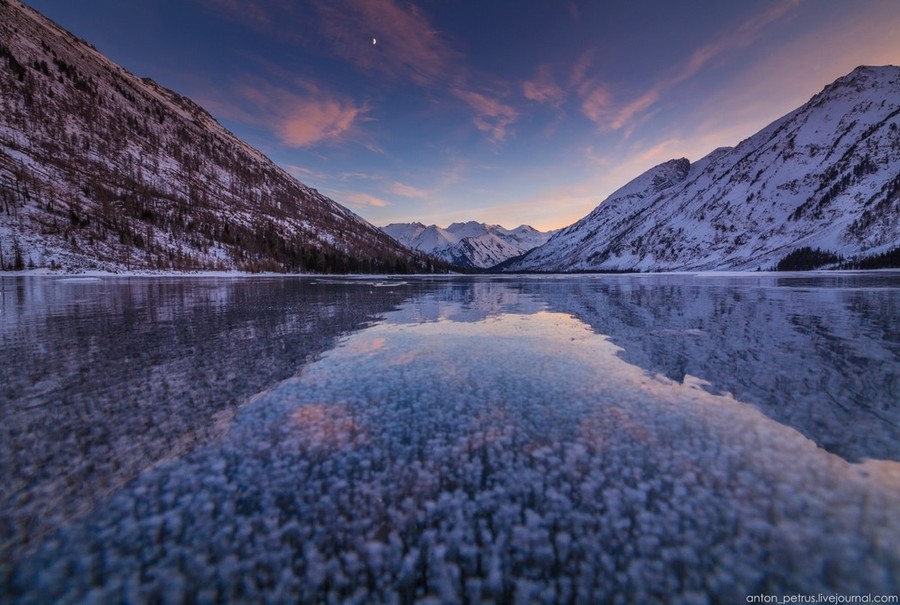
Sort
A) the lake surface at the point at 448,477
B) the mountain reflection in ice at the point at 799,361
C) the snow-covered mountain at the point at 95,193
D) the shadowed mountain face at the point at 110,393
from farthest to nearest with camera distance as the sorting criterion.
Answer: the snow-covered mountain at the point at 95,193 → the mountain reflection in ice at the point at 799,361 → the shadowed mountain face at the point at 110,393 → the lake surface at the point at 448,477

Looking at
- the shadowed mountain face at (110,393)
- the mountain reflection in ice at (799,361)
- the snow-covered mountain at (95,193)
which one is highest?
the snow-covered mountain at (95,193)

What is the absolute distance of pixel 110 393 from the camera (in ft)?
29.6

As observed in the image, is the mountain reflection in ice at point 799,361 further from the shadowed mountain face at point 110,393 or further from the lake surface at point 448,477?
the shadowed mountain face at point 110,393

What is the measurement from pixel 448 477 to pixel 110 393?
8.76 m

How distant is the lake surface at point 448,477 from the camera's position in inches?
147

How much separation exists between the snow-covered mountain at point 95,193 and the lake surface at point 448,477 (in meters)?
126

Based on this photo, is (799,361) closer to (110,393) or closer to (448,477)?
(448,477)

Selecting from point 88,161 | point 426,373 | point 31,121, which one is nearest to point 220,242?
point 88,161

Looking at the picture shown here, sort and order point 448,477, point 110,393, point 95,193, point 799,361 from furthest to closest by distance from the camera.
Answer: point 95,193
point 799,361
point 110,393
point 448,477

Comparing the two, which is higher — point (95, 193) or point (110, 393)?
point (95, 193)

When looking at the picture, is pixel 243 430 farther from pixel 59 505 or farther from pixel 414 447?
pixel 414 447

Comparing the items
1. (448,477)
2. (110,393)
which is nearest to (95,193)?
(110,393)

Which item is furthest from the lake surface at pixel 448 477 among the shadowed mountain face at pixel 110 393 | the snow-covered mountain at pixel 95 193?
the snow-covered mountain at pixel 95 193

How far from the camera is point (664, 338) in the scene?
624 inches
